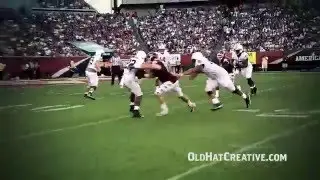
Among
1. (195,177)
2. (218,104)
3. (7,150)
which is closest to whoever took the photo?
(195,177)

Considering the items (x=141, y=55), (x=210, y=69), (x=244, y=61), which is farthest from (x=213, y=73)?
(x=141, y=55)

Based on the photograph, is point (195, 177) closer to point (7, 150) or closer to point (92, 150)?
point (92, 150)

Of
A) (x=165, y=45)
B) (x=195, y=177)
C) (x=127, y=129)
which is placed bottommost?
(x=195, y=177)

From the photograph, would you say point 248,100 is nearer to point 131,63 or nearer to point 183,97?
point 183,97

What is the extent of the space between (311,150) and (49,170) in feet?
5.08

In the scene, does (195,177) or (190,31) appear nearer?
(195,177)

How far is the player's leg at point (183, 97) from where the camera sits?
399 cm

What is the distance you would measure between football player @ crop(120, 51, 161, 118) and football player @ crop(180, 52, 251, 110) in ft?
0.89

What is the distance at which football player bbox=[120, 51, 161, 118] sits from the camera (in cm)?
388

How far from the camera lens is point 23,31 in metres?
3.85

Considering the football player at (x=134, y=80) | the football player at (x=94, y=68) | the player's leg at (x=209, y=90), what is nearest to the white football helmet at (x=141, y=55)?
the football player at (x=134, y=80)

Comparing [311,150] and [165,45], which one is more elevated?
[165,45]

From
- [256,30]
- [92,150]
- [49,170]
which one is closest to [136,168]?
[92,150]

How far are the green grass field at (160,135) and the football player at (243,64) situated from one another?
8 centimetres
